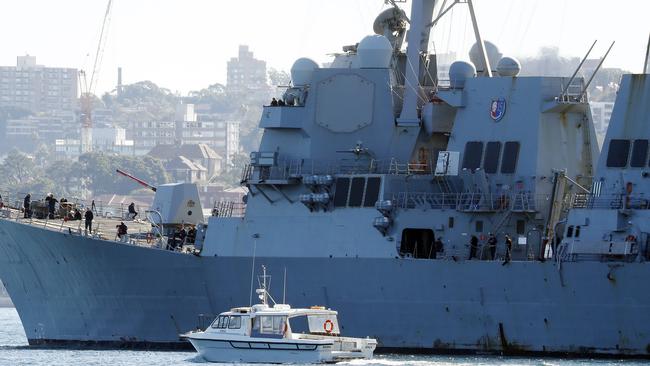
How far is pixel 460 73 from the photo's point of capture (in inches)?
1866

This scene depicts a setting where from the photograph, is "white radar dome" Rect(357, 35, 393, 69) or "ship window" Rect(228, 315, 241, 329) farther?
"white radar dome" Rect(357, 35, 393, 69)

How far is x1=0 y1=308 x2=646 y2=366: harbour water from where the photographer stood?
41875 mm

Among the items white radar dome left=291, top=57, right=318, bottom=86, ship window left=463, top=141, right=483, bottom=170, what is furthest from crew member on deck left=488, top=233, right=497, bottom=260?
white radar dome left=291, top=57, right=318, bottom=86

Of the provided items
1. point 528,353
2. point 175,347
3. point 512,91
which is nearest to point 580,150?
point 512,91

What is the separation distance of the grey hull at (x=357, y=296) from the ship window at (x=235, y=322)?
5000 mm

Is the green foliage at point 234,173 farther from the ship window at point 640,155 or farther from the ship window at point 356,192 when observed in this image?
the ship window at point 640,155

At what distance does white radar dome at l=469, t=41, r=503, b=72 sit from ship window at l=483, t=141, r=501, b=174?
3304mm

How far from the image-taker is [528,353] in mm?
43875

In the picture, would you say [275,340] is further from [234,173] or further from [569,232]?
[234,173]

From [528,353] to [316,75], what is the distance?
406 inches

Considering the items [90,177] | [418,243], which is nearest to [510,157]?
[418,243]

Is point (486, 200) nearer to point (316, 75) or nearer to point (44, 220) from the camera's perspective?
point (316, 75)

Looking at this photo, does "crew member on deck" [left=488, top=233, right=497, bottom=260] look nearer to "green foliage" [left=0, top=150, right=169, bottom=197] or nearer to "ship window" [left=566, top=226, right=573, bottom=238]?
Result: "ship window" [left=566, top=226, right=573, bottom=238]

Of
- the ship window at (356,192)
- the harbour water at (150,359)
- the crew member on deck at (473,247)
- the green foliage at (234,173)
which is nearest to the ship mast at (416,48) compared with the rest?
the ship window at (356,192)
